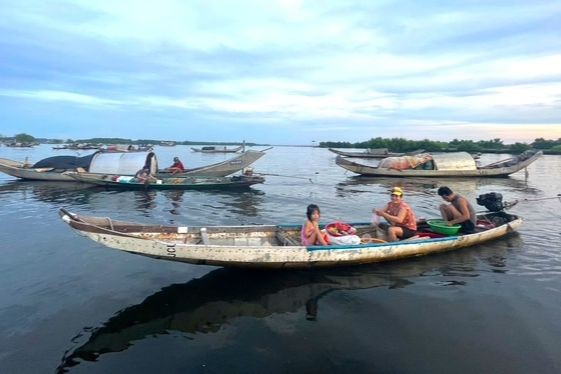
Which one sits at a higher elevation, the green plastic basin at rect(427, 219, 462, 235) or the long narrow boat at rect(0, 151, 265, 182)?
the long narrow boat at rect(0, 151, 265, 182)

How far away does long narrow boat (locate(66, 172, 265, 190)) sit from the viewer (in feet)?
75.7

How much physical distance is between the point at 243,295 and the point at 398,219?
14.5 feet

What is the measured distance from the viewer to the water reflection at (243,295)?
249 inches

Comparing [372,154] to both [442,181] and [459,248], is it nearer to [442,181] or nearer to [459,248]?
[442,181]

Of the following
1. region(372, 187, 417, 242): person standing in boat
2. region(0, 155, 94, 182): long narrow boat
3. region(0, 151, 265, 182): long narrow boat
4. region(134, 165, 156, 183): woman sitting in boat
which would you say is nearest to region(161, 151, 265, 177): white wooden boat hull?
region(0, 151, 265, 182): long narrow boat

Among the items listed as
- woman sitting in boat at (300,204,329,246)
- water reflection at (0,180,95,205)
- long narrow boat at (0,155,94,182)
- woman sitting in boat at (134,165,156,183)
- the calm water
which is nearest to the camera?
the calm water

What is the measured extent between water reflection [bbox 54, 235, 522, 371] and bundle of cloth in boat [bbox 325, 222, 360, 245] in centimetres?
64

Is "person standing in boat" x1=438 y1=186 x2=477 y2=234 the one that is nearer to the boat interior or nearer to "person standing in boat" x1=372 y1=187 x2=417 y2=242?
the boat interior

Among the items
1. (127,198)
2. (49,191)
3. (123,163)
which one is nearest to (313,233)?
(127,198)

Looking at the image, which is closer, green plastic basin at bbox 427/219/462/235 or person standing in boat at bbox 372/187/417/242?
person standing in boat at bbox 372/187/417/242

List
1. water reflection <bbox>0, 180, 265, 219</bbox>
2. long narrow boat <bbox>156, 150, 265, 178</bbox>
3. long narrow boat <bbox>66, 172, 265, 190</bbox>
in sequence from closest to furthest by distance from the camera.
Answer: water reflection <bbox>0, 180, 265, 219</bbox>, long narrow boat <bbox>66, 172, 265, 190</bbox>, long narrow boat <bbox>156, 150, 265, 178</bbox>

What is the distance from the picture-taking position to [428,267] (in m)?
9.48

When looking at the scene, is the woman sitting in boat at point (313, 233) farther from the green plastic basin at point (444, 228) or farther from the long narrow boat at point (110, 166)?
the long narrow boat at point (110, 166)

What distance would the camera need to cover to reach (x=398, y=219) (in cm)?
993
